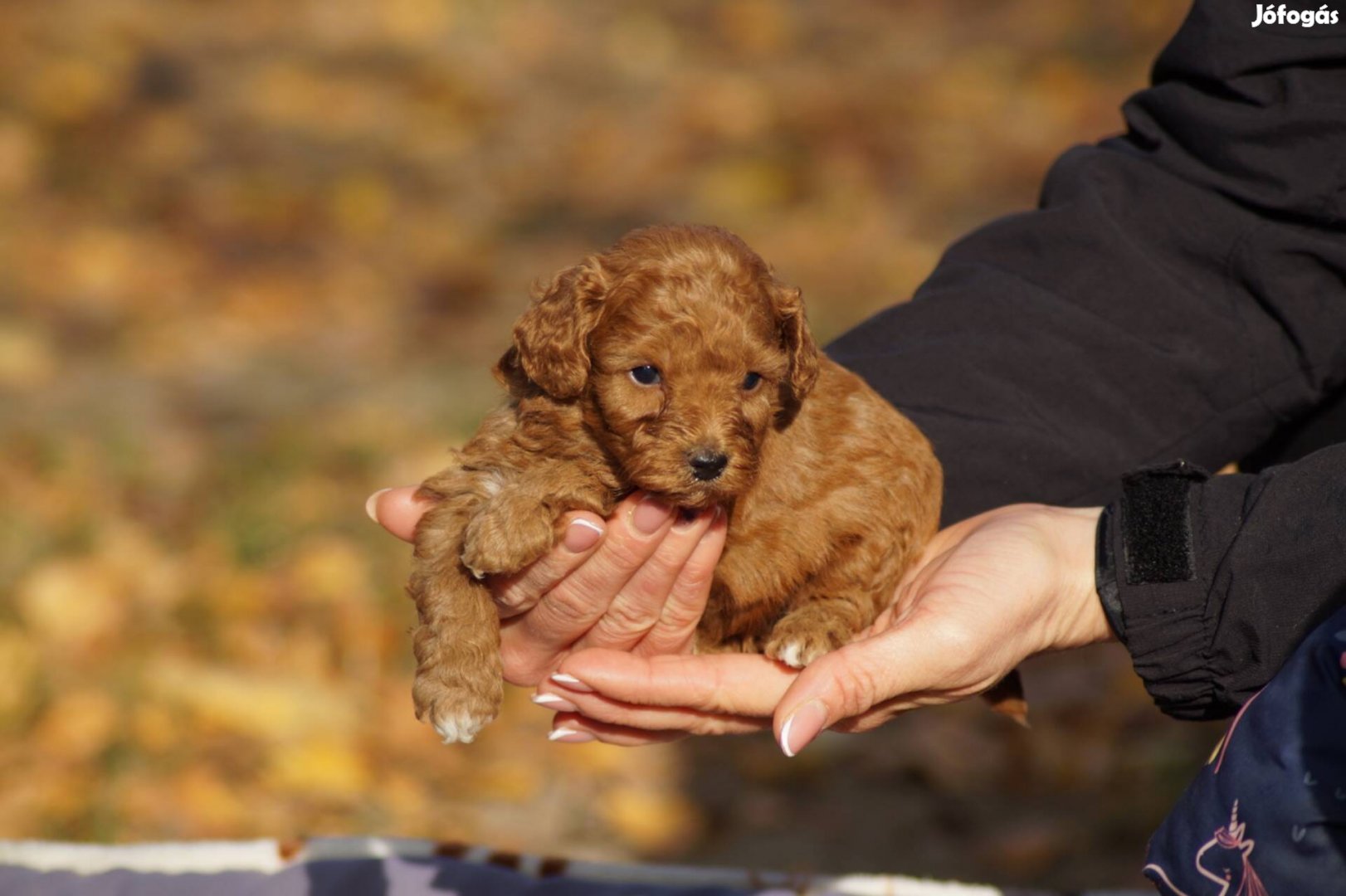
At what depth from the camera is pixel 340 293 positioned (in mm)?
11445

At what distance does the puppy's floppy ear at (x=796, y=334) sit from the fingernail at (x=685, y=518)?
45cm

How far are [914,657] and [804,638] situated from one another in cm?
35

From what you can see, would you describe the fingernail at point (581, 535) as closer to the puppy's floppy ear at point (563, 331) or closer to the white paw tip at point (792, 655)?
the puppy's floppy ear at point (563, 331)

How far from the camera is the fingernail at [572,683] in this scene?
12.9 ft

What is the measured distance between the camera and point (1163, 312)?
4375mm

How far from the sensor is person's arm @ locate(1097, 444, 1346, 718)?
3578mm

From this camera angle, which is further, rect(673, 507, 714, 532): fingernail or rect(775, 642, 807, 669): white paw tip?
rect(775, 642, 807, 669): white paw tip

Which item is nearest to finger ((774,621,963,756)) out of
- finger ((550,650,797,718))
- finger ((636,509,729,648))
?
finger ((550,650,797,718))

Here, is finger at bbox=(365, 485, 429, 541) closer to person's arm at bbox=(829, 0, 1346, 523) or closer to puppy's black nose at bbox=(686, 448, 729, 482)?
puppy's black nose at bbox=(686, 448, 729, 482)

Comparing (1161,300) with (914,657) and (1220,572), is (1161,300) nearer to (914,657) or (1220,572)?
(1220,572)

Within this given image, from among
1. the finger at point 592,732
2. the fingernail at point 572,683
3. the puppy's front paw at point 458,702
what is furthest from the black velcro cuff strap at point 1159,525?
the puppy's front paw at point 458,702

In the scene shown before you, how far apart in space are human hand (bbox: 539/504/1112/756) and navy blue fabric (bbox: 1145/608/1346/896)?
2.36 feet

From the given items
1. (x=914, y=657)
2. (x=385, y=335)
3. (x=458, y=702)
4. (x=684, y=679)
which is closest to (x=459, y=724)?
(x=458, y=702)

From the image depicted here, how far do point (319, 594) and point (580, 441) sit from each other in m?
4.53
